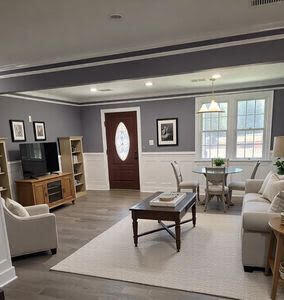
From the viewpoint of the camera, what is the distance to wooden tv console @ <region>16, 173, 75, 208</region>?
4.46 m

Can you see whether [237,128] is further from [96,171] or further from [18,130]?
[18,130]

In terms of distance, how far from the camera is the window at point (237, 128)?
529 centimetres

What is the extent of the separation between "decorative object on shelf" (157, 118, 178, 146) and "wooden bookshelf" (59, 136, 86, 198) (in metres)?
2.08

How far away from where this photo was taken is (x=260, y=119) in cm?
532

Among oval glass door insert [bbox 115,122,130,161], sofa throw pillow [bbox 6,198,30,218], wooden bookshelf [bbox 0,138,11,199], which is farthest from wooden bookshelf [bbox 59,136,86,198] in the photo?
sofa throw pillow [bbox 6,198,30,218]

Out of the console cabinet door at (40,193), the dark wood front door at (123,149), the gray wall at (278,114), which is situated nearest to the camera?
the console cabinet door at (40,193)

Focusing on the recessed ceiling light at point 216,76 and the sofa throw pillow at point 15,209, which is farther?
the recessed ceiling light at point 216,76

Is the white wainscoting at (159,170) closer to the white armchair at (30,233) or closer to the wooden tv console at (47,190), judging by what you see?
the wooden tv console at (47,190)

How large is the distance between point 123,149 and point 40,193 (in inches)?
101

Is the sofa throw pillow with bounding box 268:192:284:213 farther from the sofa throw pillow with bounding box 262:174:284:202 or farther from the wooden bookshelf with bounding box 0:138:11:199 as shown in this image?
the wooden bookshelf with bounding box 0:138:11:199

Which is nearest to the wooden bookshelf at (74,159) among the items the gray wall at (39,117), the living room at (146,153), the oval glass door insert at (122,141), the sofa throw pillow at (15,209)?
the living room at (146,153)

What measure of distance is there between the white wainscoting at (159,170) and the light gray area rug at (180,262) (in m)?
2.04

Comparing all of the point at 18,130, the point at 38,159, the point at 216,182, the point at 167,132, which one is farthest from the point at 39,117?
the point at 216,182

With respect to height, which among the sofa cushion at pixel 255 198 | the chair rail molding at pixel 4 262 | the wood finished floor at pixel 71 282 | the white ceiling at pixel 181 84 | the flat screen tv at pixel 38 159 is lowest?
the wood finished floor at pixel 71 282
